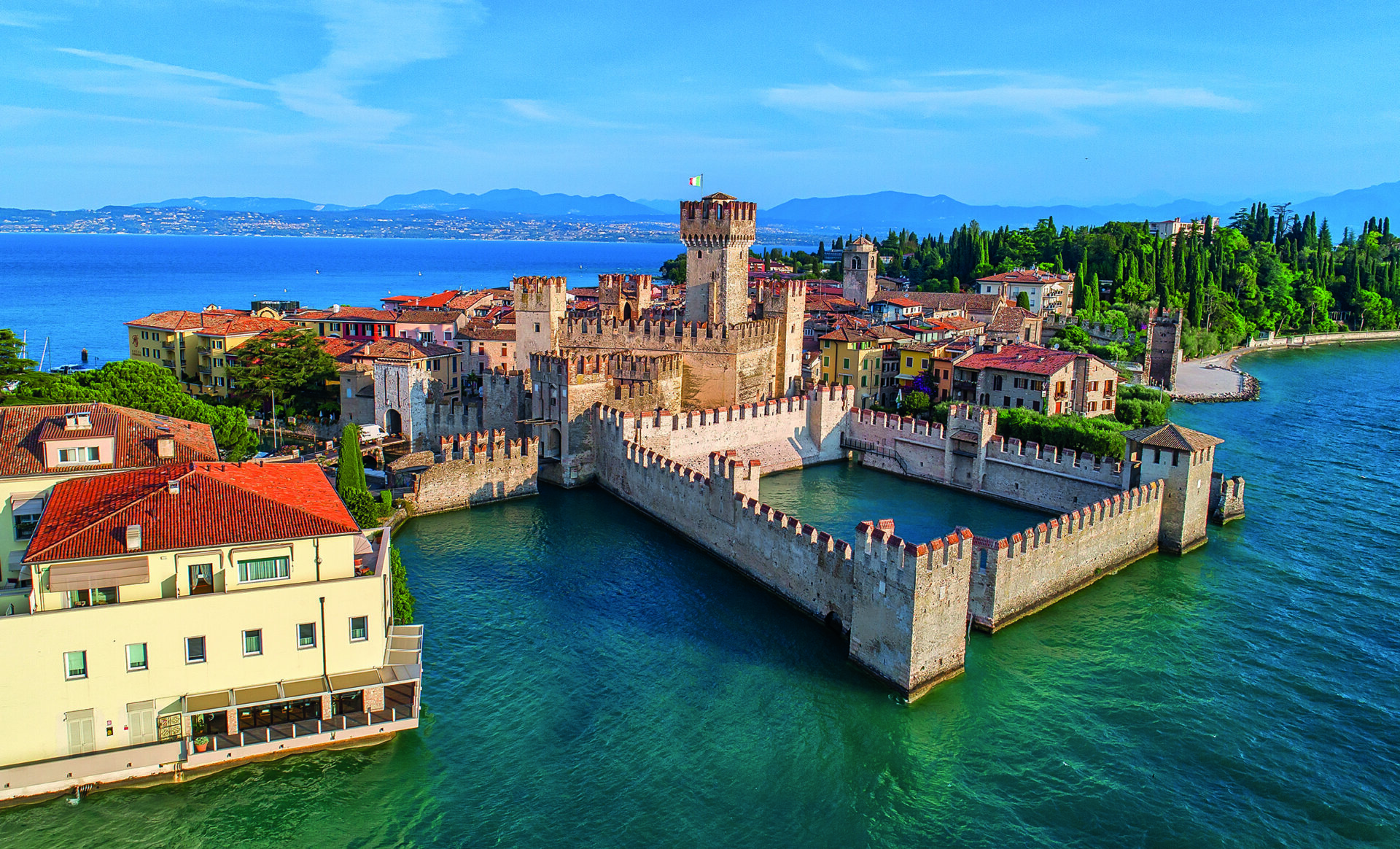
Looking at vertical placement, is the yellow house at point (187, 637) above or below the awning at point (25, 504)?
below

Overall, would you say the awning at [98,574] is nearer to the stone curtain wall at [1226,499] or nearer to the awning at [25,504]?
the awning at [25,504]

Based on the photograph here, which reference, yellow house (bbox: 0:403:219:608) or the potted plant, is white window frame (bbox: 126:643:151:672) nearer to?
the potted plant

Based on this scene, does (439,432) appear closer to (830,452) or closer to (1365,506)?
(830,452)

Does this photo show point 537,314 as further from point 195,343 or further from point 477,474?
point 195,343

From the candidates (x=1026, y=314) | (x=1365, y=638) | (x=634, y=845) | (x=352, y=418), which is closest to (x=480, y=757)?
(x=634, y=845)

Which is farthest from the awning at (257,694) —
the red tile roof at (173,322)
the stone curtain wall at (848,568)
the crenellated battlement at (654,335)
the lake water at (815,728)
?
the red tile roof at (173,322)

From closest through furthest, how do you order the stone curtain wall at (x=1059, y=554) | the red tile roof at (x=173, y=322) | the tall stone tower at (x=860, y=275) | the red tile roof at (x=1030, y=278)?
the stone curtain wall at (x=1059, y=554), the red tile roof at (x=173, y=322), the red tile roof at (x=1030, y=278), the tall stone tower at (x=860, y=275)

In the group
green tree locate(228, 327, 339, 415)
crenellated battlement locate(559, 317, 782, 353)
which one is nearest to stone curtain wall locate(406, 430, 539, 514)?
crenellated battlement locate(559, 317, 782, 353)
